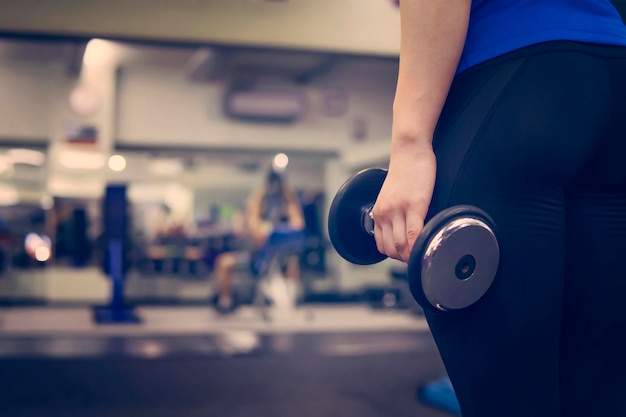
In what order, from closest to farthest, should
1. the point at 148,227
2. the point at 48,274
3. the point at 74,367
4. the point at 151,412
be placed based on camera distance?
the point at 151,412 < the point at 74,367 < the point at 48,274 < the point at 148,227

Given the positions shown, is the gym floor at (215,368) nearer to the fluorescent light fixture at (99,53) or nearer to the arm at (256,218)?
the arm at (256,218)

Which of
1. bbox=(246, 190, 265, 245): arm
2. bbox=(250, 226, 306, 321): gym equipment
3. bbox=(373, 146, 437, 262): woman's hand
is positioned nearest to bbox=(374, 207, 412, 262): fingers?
bbox=(373, 146, 437, 262): woman's hand

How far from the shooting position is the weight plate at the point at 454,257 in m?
0.51

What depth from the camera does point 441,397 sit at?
246 centimetres

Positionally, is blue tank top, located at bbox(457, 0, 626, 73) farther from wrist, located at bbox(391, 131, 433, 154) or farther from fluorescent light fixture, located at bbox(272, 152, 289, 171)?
fluorescent light fixture, located at bbox(272, 152, 289, 171)

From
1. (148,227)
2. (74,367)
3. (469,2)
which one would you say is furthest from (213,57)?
(469,2)

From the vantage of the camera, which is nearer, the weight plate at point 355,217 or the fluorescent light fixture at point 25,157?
the weight plate at point 355,217

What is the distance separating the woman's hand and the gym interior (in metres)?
1.88

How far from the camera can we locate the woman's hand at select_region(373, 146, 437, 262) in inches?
21.5

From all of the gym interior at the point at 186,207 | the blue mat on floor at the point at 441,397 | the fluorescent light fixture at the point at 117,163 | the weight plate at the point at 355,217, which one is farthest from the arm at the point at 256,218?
the weight plate at the point at 355,217

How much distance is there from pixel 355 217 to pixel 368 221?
2 centimetres

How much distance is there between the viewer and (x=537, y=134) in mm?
520

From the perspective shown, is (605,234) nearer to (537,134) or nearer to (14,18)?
(537,134)

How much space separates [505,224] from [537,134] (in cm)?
8
